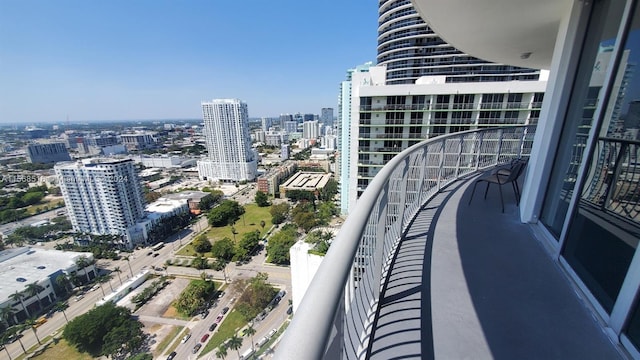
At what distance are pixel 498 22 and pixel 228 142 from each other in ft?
235

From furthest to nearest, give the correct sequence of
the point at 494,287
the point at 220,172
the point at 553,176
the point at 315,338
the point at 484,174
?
1. the point at 220,172
2. the point at 484,174
3. the point at 553,176
4. the point at 494,287
5. the point at 315,338

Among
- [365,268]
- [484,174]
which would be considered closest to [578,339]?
[365,268]

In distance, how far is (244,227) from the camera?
41062 mm

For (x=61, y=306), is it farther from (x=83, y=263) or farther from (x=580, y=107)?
(x=580, y=107)

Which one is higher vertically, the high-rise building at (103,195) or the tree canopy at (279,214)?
the high-rise building at (103,195)

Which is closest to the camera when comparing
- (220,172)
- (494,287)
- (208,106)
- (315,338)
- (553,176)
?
(315,338)

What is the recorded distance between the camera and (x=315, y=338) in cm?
72

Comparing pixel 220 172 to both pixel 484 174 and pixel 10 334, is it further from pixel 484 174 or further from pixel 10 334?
pixel 484 174

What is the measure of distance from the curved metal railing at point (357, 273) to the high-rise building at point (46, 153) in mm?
127876

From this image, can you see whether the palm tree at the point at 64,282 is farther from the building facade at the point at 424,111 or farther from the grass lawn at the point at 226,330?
the building facade at the point at 424,111

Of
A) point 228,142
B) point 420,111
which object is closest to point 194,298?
point 420,111

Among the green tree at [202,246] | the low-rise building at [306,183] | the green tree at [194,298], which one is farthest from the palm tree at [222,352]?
the low-rise building at [306,183]

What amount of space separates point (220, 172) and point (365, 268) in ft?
246

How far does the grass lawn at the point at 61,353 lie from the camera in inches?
808
